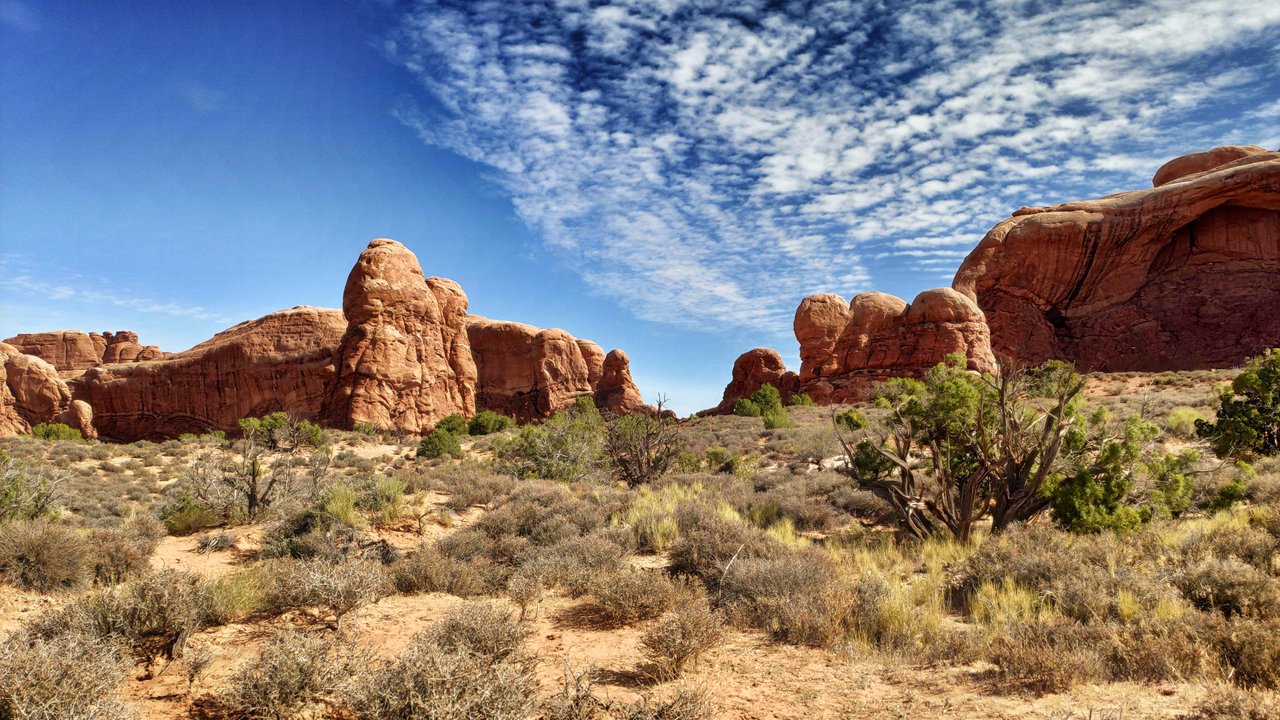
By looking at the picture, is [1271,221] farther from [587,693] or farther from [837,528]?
[587,693]

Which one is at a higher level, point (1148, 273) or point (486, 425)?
point (1148, 273)

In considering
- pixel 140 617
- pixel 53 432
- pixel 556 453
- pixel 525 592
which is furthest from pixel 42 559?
pixel 53 432

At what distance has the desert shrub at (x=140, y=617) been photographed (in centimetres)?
448

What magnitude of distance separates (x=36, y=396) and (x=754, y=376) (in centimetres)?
4929

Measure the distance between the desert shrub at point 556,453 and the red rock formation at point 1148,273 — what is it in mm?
32896

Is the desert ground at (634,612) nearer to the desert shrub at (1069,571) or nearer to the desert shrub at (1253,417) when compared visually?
the desert shrub at (1069,571)

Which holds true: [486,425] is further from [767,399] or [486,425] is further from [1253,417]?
[1253,417]

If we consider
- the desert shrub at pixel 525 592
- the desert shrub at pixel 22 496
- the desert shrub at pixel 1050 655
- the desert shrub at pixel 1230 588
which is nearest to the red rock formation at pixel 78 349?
the desert shrub at pixel 22 496

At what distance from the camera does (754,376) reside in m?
46.9

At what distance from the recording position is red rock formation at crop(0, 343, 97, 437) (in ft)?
120

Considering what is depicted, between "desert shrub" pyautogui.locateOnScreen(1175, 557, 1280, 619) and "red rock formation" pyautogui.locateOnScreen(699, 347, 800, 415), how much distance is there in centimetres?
3896

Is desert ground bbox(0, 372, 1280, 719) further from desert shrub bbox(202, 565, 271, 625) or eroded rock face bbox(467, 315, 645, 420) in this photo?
eroded rock face bbox(467, 315, 645, 420)

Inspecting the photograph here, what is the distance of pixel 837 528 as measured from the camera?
9.65 m

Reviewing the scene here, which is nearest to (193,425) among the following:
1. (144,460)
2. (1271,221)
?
(144,460)
